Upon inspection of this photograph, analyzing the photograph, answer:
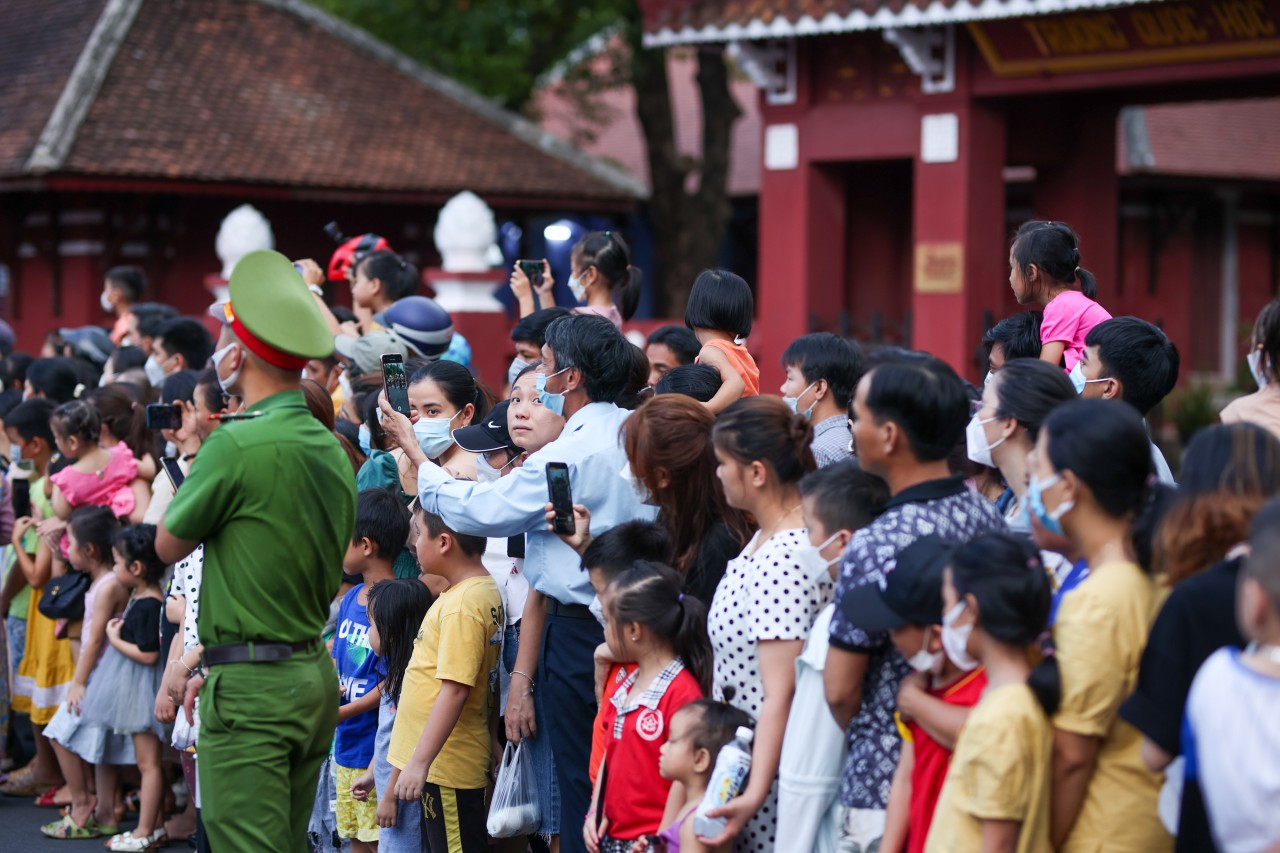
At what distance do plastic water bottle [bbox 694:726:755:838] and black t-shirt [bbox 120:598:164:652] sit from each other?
3262 millimetres

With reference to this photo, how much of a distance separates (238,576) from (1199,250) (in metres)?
19.6

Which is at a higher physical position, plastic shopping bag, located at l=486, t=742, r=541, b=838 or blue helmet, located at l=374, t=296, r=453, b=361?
blue helmet, located at l=374, t=296, r=453, b=361

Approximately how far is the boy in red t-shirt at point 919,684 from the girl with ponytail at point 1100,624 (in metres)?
0.24

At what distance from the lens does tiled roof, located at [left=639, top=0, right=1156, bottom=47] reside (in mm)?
9781

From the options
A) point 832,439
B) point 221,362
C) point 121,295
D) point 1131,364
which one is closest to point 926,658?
point 1131,364

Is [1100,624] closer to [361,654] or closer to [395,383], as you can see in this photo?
[395,383]

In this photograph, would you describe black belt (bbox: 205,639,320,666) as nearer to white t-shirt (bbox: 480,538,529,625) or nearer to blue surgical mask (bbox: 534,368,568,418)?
white t-shirt (bbox: 480,538,529,625)

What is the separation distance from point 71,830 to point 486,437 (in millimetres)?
2846

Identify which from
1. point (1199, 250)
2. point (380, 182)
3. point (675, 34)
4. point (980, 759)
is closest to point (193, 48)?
point (380, 182)

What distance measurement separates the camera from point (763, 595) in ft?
12.0

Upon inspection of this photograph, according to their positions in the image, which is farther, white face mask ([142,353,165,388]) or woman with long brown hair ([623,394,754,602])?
white face mask ([142,353,165,388])

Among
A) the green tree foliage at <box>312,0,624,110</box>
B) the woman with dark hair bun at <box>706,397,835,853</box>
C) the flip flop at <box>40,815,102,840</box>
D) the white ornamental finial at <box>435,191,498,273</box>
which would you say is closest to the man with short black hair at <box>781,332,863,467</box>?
the woman with dark hair bun at <box>706,397,835,853</box>

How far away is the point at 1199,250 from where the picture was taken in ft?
69.4

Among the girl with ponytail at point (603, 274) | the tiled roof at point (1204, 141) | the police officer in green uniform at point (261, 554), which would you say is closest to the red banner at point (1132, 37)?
the girl with ponytail at point (603, 274)
